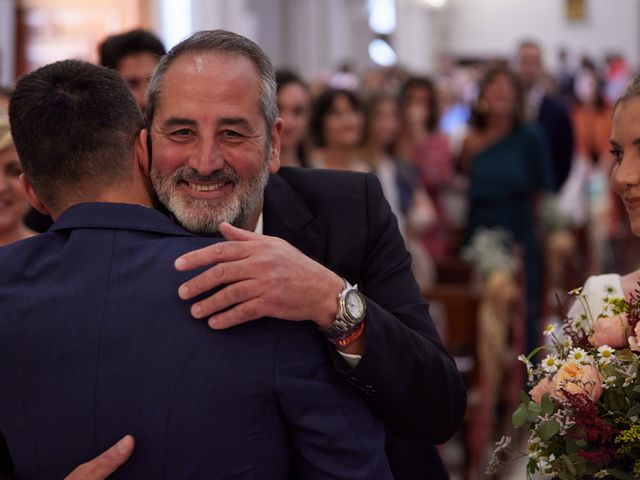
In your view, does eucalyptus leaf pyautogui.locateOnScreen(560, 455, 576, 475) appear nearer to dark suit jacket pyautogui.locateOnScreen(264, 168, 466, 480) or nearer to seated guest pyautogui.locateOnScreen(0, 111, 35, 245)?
dark suit jacket pyautogui.locateOnScreen(264, 168, 466, 480)

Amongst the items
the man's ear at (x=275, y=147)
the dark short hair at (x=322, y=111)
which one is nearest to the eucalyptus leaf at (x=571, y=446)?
the man's ear at (x=275, y=147)

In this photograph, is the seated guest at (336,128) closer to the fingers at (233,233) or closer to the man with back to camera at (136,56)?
the man with back to camera at (136,56)

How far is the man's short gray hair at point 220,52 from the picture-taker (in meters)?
2.52

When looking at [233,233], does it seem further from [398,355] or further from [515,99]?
[515,99]

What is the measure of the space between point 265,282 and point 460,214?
714 centimetres

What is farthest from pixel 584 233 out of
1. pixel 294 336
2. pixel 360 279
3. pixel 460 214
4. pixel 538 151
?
pixel 294 336

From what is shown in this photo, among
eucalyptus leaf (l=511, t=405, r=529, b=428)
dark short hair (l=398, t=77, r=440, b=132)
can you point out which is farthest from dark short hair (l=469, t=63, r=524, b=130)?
eucalyptus leaf (l=511, t=405, r=529, b=428)

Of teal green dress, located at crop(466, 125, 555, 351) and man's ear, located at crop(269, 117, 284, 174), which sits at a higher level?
man's ear, located at crop(269, 117, 284, 174)

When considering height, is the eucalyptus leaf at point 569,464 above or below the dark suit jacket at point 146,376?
below

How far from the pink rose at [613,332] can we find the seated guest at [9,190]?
1893mm

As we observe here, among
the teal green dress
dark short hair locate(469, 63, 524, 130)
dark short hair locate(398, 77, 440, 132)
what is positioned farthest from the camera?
dark short hair locate(398, 77, 440, 132)

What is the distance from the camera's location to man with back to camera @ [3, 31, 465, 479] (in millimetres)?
2111

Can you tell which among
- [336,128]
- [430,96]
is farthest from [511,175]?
[336,128]

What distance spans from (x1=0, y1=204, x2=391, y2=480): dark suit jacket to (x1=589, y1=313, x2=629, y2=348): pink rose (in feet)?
1.97
